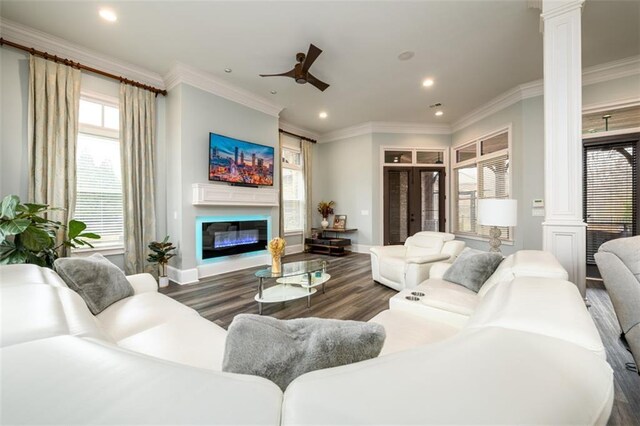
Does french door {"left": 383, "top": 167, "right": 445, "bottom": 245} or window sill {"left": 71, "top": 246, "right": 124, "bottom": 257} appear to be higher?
french door {"left": 383, "top": 167, "right": 445, "bottom": 245}

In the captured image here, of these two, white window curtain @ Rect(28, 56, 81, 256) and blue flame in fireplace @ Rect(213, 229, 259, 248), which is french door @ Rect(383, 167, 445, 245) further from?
white window curtain @ Rect(28, 56, 81, 256)

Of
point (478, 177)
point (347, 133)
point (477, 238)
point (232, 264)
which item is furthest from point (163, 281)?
point (478, 177)

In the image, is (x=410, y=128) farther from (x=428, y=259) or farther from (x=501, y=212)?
(x=428, y=259)

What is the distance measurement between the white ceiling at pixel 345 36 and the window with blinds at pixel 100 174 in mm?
899

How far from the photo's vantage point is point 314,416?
363 millimetres

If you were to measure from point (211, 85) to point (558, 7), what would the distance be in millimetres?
4330

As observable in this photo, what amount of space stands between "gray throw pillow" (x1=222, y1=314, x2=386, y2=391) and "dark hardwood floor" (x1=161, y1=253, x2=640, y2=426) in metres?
1.71

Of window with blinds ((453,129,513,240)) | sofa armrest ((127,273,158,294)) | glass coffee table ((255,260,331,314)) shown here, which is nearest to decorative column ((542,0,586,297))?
glass coffee table ((255,260,331,314))

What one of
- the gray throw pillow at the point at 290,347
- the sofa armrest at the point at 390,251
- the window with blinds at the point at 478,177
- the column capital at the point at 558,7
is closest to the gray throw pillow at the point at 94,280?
the gray throw pillow at the point at 290,347

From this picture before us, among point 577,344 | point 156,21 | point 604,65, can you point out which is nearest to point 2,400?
point 577,344

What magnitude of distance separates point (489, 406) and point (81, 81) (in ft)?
16.4

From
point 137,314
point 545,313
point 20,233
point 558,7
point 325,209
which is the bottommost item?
point 137,314

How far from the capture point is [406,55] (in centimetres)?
342

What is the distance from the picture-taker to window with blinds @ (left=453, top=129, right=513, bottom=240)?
4707mm
